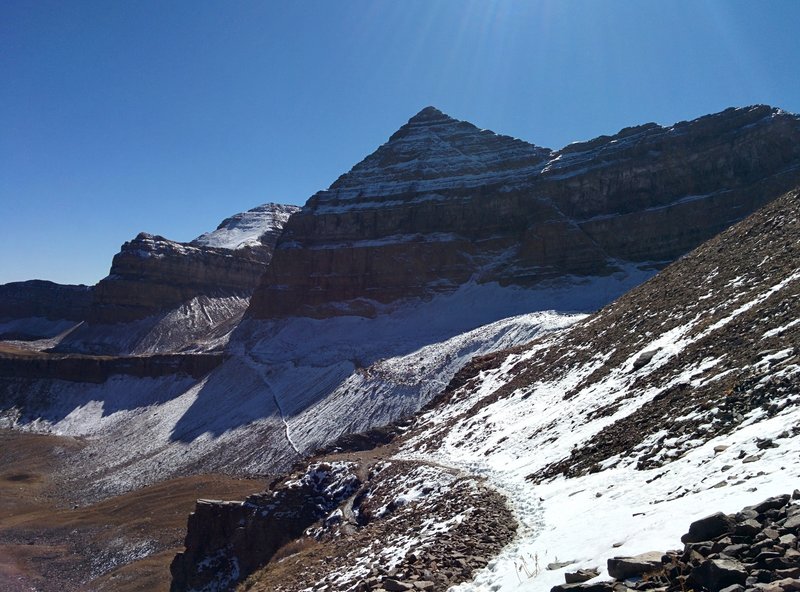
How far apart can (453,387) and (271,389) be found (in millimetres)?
30719

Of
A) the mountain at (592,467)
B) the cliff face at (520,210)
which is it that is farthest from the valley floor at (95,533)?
the cliff face at (520,210)

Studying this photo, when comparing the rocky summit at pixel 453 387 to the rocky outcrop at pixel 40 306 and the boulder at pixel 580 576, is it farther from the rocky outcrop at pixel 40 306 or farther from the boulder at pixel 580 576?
the rocky outcrop at pixel 40 306

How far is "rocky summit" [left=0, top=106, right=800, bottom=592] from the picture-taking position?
1077 centimetres

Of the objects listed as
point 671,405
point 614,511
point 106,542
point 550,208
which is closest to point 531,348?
point 671,405

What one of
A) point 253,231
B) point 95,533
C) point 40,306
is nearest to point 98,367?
point 95,533

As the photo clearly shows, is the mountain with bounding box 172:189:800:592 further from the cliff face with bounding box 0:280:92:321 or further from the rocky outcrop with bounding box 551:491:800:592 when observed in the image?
the cliff face with bounding box 0:280:92:321

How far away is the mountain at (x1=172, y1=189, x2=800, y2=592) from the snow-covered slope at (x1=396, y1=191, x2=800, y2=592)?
0.07 m

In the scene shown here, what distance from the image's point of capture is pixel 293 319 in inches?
3351

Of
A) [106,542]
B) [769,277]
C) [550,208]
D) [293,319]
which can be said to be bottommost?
[106,542]

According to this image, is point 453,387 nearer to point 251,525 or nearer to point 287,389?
point 251,525

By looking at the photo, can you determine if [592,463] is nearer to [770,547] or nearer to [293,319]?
[770,547]

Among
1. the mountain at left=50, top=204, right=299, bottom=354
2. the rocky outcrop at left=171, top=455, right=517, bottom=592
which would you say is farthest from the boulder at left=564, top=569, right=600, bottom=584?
the mountain at left=50, top=204, right=299, bottom=354

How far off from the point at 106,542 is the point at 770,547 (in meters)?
41.1

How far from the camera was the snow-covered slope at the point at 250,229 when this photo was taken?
504 feet
